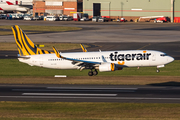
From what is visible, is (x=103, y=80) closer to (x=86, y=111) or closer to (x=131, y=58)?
(x=131, y=58)

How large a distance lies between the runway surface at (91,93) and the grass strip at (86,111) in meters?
2.38

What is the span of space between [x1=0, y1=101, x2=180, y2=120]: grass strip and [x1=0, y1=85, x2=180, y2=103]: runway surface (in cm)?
238

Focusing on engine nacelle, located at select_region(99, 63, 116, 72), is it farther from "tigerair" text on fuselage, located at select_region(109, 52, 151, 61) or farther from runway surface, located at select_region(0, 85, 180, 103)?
runway surface, located at select_region(0, 85, 180, 103)

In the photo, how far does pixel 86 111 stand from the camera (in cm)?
3812

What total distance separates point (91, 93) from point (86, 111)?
9460 millimetres

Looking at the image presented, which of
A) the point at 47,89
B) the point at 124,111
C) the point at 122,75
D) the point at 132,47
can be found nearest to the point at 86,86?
the point at 47,89

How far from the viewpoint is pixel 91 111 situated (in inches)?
1501

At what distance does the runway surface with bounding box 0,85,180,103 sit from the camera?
4369cm

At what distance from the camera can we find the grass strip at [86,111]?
35844 millimetres

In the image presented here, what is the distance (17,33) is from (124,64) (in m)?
20.4

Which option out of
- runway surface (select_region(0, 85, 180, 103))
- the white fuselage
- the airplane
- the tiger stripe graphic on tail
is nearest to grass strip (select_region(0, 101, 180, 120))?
runway surface (select_region(0, 85, 180, 103))

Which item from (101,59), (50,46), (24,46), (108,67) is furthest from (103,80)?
(50,46)

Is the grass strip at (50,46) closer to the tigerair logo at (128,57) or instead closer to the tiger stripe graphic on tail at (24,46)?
the tiger stripe graphic on tail at (24,46)

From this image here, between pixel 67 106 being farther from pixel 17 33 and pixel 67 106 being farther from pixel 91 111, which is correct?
pixel 17 33
